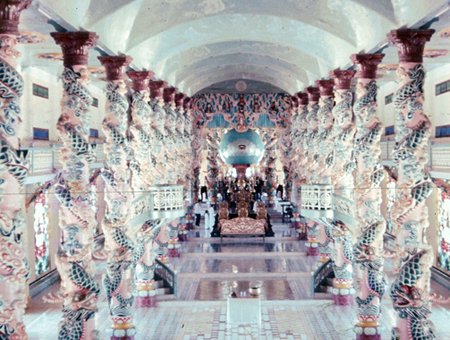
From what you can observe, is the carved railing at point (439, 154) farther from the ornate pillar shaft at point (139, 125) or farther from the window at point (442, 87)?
the ornate pillar shaft at point (139, 125)

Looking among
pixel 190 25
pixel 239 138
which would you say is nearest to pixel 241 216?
pixel 239 138

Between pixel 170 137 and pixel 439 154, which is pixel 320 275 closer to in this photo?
pixel 439 154

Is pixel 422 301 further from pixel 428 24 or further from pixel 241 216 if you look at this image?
pixel 241 216

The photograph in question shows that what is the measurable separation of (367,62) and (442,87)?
6.56 metres

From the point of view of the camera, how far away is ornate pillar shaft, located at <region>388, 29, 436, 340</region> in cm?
902

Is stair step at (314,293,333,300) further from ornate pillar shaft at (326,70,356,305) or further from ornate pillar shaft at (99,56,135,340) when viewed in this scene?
ornate pillar shaft at (99,56,135,340)

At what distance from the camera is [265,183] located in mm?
33062

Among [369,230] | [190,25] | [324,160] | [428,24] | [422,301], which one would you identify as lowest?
[422,301]

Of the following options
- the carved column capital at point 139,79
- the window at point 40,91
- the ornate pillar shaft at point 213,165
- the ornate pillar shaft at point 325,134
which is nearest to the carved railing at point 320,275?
the ornate pillar shaft at point 325,134

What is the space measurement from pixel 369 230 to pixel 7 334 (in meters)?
7.18

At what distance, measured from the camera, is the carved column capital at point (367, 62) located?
37.9 ft

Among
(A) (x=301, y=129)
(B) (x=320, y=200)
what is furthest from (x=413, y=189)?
(A) (x=301, y=129)

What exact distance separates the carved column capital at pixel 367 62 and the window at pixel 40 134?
356 inches

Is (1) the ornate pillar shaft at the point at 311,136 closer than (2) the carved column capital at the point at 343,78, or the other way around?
(2) the carved column capital at the point at 343,78
